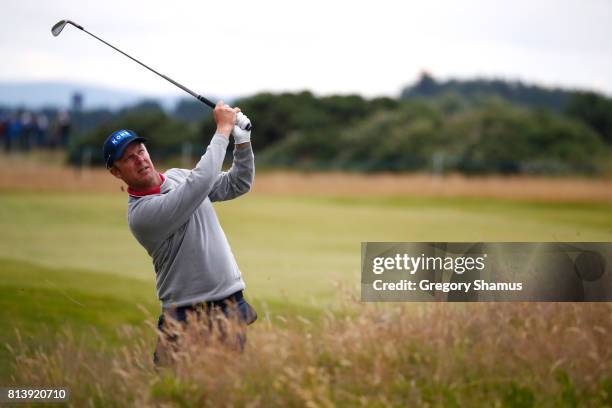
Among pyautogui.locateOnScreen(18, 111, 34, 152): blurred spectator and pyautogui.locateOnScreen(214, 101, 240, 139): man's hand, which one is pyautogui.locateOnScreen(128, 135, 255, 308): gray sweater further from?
pyautogui.locateOnScreen(18, 111, 34, 152): blurred spectator

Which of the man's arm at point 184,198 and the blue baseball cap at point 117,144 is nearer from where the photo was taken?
the man's arm at point 184,198

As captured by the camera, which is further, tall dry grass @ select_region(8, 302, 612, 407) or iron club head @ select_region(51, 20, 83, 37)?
iron club head @ select_region(51, 20, 83, 37)

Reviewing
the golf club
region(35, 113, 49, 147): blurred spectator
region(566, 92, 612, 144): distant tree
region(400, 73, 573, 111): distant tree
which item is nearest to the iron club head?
the golf club

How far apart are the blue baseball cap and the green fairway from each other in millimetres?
1365

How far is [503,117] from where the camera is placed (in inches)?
1836

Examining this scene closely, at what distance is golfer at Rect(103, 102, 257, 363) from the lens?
189 inches

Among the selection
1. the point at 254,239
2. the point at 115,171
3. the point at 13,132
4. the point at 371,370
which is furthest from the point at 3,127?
the point at 371,370

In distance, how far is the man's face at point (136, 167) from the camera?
492cm

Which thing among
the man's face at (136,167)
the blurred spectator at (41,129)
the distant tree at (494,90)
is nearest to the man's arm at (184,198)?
the man's face at (136,167)

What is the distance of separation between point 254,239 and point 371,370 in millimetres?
10984

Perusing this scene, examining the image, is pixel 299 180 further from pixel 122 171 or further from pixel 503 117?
pixel 122 171

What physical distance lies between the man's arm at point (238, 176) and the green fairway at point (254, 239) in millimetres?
766

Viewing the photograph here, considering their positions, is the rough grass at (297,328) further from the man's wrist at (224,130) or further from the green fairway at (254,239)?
the man's wrist at (224,130)

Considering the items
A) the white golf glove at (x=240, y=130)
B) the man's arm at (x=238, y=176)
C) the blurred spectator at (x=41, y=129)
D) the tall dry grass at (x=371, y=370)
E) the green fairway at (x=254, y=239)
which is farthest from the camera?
the blurred spectator at (x=41, y=129)
